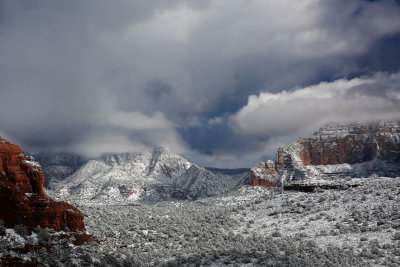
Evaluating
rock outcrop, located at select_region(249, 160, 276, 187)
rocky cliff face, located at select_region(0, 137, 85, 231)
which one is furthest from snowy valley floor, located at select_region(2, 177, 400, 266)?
rock outcrop, located at select_region(249, 160, 276, 187)

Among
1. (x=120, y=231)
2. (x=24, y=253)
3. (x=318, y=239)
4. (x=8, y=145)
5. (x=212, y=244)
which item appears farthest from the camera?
(x=120, y=231)

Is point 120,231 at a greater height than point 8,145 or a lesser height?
lesser

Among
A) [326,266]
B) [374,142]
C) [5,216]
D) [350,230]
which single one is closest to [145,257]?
[5,216]

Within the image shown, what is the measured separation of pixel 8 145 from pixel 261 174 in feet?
579

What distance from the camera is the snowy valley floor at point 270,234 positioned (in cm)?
2405

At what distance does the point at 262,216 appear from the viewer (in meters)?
45.3

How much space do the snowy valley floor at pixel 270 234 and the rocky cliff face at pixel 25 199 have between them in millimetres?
3473

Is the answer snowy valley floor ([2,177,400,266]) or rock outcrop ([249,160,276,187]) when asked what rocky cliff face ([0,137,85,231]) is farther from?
rock outcrop ([249,160,276,187])

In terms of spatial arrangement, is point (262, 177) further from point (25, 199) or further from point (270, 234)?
point (25, 199)

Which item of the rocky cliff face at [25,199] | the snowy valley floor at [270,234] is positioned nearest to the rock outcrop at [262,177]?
the snowy valley floor at [270,234]

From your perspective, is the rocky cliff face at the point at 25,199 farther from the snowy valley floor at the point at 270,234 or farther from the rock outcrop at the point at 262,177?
the rock outcrop at the point at 262,177

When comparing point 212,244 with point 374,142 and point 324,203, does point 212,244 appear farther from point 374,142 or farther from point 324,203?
point 374,142

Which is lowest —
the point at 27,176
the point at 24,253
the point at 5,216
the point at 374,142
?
the point at 24,253

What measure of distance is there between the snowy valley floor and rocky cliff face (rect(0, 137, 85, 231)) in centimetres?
347
